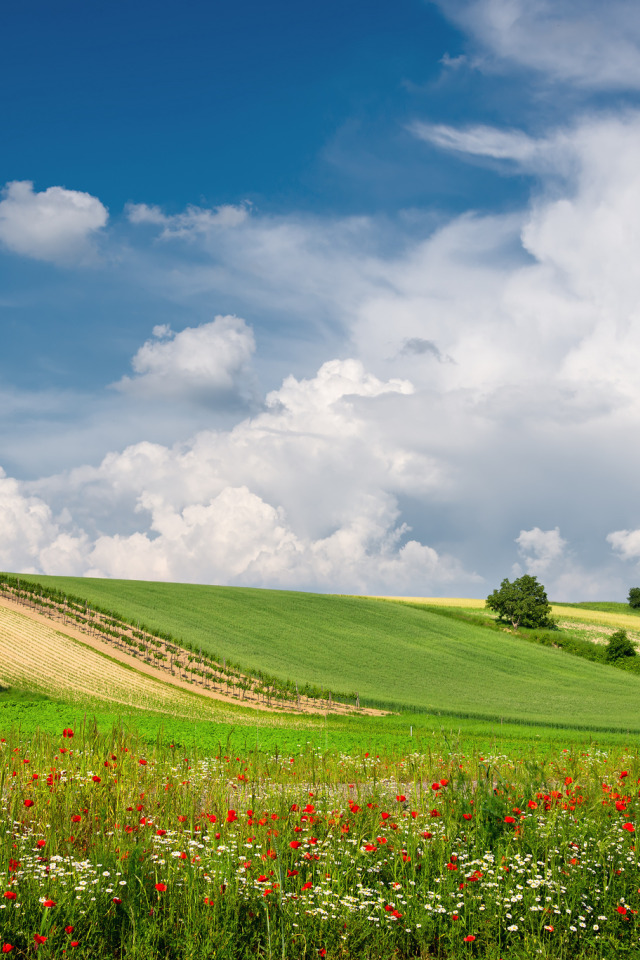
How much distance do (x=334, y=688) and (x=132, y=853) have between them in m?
40.1

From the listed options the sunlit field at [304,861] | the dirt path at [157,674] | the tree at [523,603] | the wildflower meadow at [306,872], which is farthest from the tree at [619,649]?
the wildflower meadow at [306,872]

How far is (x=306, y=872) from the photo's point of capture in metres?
7.23

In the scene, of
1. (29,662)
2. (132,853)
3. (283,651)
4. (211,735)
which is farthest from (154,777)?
(283,651)

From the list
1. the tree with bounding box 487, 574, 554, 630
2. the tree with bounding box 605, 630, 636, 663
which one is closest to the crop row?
the tree with bounding box 605, 630, 636, 663

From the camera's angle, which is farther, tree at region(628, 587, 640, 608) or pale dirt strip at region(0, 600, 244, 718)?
tree at region(628, 587, 640, 608)

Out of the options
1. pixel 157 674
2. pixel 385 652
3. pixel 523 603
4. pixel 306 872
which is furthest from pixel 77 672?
pixel 523 603

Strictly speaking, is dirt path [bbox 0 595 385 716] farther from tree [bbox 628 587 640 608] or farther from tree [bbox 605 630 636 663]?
tree [bbox 628 587 640 608]

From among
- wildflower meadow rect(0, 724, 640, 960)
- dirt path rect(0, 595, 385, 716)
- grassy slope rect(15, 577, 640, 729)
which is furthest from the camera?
grassy slope rect(15, 577, 640, 729)

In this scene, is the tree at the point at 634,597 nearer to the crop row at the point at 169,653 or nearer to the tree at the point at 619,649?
the tree at the point at 619,649

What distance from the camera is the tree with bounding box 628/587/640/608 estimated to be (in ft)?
405

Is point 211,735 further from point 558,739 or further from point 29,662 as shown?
point 29,662

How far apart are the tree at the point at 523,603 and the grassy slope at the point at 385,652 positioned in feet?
39.0

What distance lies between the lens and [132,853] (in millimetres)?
6734

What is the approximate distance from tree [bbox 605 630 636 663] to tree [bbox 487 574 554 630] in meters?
13.2
